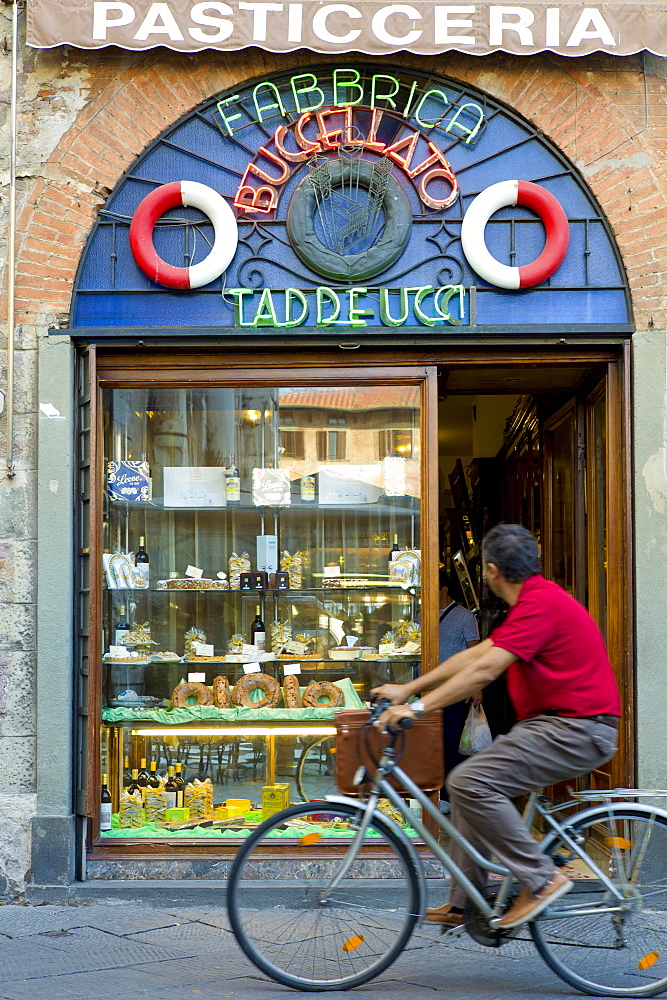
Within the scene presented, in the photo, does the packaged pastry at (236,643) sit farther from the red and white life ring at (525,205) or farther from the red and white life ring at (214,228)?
the red and white life ring at (525,205)

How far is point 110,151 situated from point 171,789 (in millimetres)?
4036

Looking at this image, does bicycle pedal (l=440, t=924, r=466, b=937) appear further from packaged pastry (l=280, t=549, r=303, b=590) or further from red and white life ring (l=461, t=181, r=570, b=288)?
red and white life ring (l=461, t=181, r=570, b=288)

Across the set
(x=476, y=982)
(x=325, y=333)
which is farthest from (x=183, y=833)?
(x=325, y=333)

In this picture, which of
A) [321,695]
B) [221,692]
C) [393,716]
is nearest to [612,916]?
[393,716]

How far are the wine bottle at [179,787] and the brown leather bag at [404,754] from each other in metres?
2.55

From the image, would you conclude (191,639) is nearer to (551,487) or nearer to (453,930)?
(551,487)

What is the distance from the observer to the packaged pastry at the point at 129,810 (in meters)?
6.75

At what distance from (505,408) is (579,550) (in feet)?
11.8

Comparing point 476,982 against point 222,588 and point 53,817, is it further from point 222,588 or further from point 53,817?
point 222,588

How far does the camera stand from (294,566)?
745cm

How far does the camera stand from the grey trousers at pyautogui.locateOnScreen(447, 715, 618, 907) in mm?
4375

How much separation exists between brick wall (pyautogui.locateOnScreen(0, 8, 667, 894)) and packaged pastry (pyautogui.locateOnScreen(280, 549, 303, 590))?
69.9 inches

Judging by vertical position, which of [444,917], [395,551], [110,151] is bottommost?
[444,917]

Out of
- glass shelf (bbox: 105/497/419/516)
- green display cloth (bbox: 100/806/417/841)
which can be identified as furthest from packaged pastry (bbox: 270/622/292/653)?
green display cloth (bbox: 100/806/417/841)
